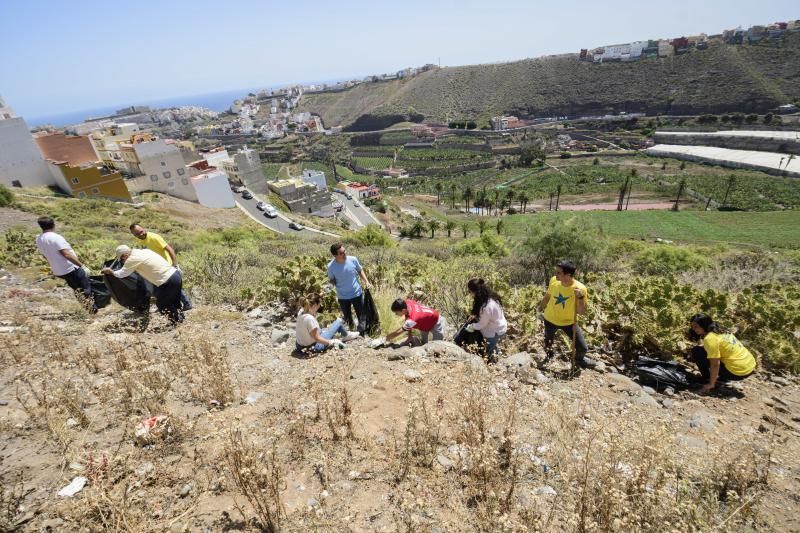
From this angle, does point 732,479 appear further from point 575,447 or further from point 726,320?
point 726,320

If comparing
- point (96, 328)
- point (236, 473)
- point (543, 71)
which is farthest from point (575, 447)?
point (543, 71)

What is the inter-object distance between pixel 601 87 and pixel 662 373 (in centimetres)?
12438

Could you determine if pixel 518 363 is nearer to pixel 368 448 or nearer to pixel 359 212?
pixel 368 448

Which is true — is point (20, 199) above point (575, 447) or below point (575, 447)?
below

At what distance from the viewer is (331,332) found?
17.1 ft

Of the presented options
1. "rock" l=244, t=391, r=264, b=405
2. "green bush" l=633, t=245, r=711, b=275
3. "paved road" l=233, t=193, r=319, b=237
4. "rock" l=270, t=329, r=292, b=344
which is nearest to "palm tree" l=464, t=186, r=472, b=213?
"paved road" l=233, t=193, r=319, b=237

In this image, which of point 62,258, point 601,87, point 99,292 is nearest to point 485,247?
point 99,292

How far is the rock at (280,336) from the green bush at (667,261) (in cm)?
1249

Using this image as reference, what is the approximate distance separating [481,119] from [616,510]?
119 meters

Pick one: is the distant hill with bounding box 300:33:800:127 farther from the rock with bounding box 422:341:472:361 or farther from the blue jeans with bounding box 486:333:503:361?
the rock with bounding box 422:341:472:361

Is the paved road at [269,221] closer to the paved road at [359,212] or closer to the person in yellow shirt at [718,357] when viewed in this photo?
the paved road at [359,212]

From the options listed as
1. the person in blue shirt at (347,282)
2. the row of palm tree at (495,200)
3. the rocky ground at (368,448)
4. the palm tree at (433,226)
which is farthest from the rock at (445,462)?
the row of palm tree at (495,200)

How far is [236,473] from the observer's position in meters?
2.25

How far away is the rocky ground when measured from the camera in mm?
2227
